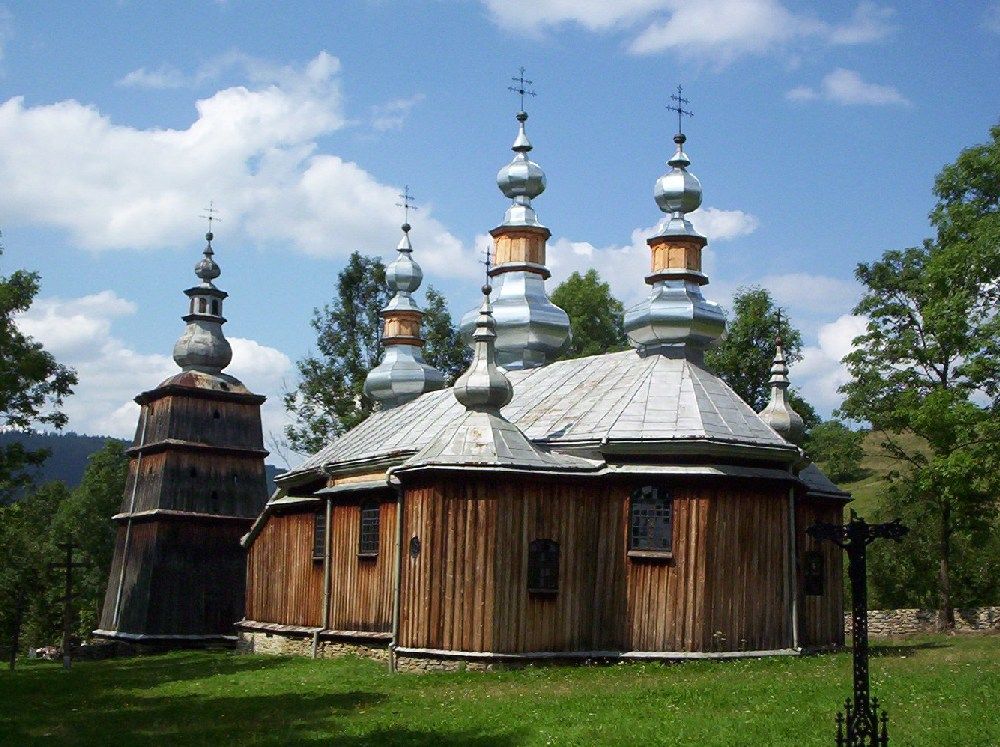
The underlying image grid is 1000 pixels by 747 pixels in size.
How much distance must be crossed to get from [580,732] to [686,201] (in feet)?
47.8

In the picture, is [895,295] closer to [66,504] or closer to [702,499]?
[702,499]

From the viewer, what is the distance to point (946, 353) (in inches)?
1171

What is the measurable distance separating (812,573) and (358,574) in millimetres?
8256

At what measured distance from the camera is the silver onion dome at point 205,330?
3653 cm

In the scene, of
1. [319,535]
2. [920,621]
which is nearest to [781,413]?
[920,621]

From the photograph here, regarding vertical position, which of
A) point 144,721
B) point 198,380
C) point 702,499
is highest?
point 198,380

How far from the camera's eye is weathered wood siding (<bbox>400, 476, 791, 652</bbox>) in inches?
773

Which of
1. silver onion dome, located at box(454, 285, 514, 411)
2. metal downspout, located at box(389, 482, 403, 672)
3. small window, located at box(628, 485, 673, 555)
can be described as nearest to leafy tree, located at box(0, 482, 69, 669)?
metal downspout, located at box(389, 482, 403, 672)

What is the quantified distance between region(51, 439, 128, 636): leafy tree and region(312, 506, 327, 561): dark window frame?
29.5 m

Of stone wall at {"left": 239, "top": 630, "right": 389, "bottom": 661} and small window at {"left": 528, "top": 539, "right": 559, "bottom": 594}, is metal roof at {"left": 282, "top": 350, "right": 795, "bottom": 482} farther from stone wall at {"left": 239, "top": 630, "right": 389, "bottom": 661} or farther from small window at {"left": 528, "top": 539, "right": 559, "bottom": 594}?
Answer: stone wall at {"left": 239, "top": 630, "right": 389, "bottom": 661}

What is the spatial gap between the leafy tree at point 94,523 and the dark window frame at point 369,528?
1277 inches

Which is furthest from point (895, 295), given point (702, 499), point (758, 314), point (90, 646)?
point (90, 646)

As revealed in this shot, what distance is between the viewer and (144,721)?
15.7 meters

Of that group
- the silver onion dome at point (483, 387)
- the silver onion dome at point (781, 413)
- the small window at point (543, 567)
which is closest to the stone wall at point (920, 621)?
the silver onion dome at point (781, 413)
